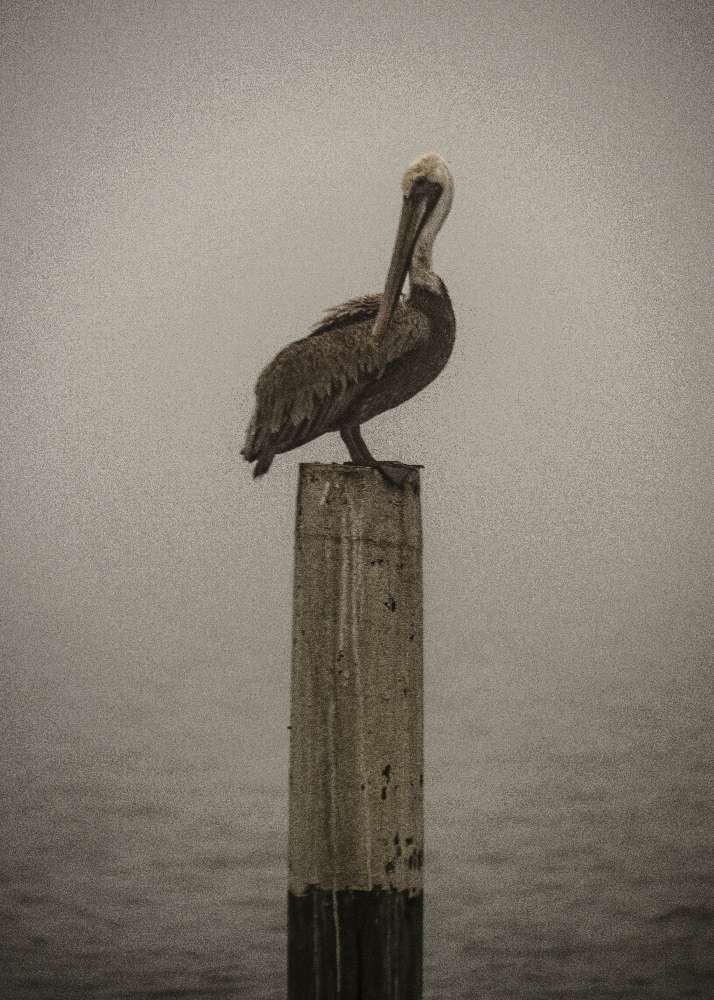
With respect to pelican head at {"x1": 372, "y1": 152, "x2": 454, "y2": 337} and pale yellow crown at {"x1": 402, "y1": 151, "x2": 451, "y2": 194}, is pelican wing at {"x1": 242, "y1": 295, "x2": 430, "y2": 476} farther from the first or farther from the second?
pale yellow crown at {"x1": 402, "y1": 151, "x2": 451, "y2": 194}

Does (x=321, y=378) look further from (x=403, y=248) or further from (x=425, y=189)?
(x=425, y=189)

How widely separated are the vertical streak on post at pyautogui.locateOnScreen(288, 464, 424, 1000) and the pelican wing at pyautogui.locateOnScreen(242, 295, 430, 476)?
778 mm

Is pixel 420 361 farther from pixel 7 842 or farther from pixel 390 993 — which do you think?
pixel 7 842

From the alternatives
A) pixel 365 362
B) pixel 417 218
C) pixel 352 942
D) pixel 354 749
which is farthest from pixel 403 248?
pixel 352 942

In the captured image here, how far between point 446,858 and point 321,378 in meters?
3.14

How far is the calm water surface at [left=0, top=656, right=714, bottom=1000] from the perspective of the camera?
13.4 feet

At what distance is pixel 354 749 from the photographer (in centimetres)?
199

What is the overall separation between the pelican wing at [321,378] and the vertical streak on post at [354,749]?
30.6 inches

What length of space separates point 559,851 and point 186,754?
2.12m

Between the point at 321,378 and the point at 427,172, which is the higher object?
the point at 427,172

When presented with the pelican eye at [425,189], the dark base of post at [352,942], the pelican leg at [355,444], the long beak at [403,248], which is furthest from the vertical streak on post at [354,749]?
the pelican eye at [425,189]

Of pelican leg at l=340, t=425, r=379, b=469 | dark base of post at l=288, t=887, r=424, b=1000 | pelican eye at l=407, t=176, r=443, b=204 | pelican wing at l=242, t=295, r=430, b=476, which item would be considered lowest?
dark base of post at l=288, t=887, r=424, b=1000

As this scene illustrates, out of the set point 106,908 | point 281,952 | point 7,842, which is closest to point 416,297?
point 281,952

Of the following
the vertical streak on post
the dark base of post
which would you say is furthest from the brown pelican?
the dark base of post
